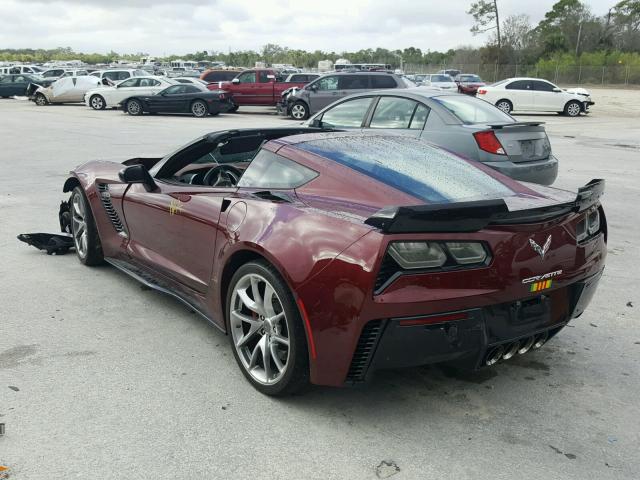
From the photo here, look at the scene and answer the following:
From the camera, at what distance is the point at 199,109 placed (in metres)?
25.0

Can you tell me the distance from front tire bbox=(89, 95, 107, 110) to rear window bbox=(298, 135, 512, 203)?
89.0ft

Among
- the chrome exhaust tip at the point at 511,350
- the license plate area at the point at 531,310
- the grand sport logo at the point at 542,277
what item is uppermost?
the grand sport logo at the point at 542,277

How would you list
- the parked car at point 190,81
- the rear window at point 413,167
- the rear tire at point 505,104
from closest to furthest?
the rear window at point 413,167
the parked car at point 190,81
the rear tire at point 505,104

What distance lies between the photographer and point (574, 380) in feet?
11.9

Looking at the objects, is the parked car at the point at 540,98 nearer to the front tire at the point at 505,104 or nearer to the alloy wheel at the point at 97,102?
the front tire at the point at 505,104

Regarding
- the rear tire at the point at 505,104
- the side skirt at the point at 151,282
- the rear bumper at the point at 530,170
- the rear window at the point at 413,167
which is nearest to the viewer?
the rear window at the point at 413,167

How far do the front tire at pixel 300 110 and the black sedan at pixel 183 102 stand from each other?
12.3 feet

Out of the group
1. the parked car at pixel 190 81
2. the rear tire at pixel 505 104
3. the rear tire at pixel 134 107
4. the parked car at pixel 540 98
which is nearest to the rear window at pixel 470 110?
the parked car at pixel 540 98

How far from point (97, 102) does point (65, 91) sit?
3916 millimetres

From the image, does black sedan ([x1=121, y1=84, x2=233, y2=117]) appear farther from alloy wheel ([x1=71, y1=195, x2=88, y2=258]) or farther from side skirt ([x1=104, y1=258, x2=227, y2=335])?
side skirt ([x1=104, y1=258, x2=227, y2=335])

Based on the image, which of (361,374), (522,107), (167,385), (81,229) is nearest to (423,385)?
(361,374)

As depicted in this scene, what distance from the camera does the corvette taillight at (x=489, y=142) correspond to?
7945mm

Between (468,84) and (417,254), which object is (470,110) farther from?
(468,84)

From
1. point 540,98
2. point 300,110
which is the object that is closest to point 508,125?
point 300,110
